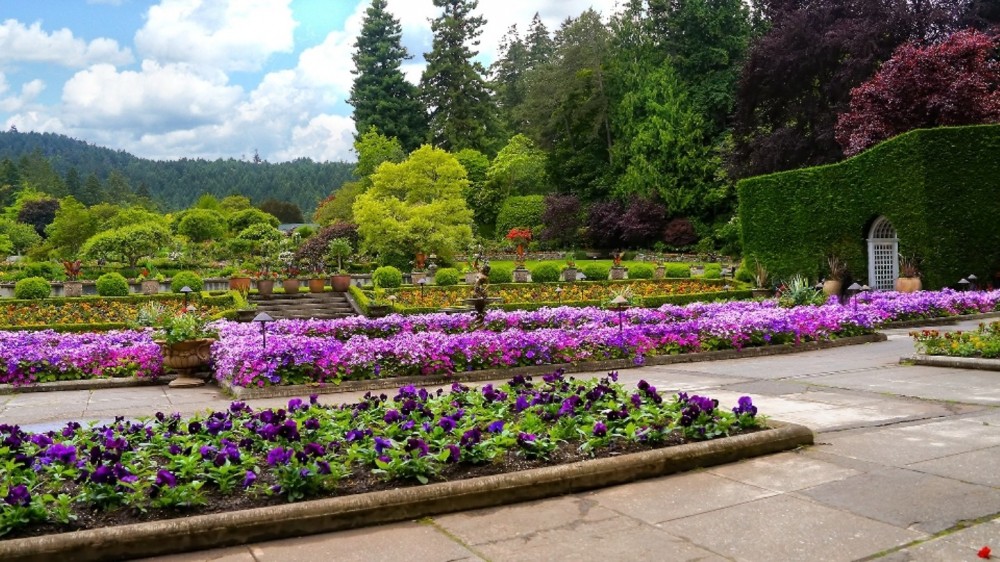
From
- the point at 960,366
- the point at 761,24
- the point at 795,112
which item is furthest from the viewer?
the point at 761,24

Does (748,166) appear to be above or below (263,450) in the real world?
above

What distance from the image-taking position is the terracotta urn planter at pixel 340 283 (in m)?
25.3

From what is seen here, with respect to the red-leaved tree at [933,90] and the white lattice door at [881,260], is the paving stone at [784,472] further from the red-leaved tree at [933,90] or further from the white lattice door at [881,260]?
the red-leaved tree at [933,90]

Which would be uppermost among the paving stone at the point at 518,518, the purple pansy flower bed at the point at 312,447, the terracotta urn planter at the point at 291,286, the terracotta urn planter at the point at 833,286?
the terracotta urn planter at the point at 291,286

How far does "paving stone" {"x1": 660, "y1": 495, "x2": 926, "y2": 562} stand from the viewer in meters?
3.25

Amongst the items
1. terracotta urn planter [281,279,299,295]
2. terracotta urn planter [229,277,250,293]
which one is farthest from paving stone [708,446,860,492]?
terracotta urn planter [229,277,250,293]

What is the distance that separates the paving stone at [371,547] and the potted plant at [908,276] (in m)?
17.8

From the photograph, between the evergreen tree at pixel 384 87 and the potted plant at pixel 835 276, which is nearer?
the potted plant at pixel 835 276

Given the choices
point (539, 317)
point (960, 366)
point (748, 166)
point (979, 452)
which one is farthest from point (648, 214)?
point (979, 452)

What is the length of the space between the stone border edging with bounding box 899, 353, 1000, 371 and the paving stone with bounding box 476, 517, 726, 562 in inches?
283

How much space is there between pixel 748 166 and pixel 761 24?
1290 centimetres

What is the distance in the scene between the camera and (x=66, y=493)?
3.87 m

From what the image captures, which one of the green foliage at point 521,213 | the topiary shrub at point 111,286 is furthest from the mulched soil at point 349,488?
the green foliage at point 521,213

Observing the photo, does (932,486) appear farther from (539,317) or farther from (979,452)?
(539,317)
